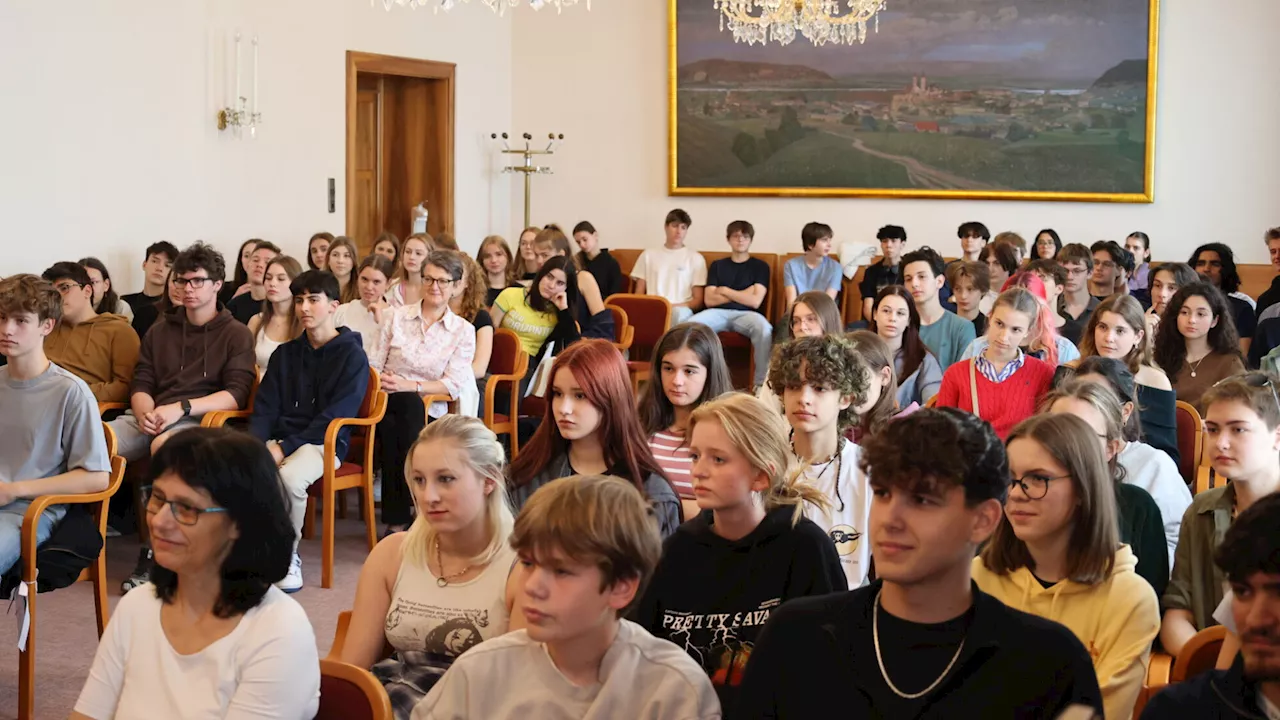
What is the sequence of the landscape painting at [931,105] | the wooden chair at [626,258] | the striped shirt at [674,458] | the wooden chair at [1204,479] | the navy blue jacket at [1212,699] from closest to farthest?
the navy blue jacket at [1212,699]
the striped shirt at [674,458]
the wooden chair at [1204,479]
the landscape painting at [931,105]
the wooden chair at [626,258]

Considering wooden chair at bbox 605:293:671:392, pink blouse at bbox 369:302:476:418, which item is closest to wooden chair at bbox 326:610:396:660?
pink blouse at bbox 369:302:476:418

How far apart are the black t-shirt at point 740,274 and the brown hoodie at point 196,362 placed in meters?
5.78

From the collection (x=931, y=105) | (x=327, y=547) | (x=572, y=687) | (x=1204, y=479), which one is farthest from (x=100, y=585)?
(x=931, y=105)

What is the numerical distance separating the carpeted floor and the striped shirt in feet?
4.50

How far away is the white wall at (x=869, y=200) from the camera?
11164 millimetres

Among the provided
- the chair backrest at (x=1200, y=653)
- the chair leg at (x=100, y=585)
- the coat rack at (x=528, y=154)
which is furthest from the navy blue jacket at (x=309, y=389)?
the coat rack at (x=528, y=154)

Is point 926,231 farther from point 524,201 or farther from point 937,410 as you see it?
point 937,410

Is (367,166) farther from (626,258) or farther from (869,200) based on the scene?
(869,200)

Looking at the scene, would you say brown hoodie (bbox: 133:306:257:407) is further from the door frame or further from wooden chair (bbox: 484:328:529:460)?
the door frame

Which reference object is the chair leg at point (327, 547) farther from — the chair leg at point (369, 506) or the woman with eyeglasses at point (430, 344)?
the woman with eyeglasses at point (430, 344)

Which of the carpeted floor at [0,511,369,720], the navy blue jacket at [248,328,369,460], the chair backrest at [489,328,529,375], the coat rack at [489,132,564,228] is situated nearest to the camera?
the carpeted floor at [0,511,369,720]

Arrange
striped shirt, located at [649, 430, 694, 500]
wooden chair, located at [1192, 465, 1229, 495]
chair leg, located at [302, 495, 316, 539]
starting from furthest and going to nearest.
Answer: chair leg, located at [302, 495, 316, 539]
wooden chair, located at [1192, 465, 1229, 495]
striped shirt, located at [649, 430, 694, 500]

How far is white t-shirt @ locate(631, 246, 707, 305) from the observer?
1151cm

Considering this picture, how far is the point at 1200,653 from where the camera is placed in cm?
258
